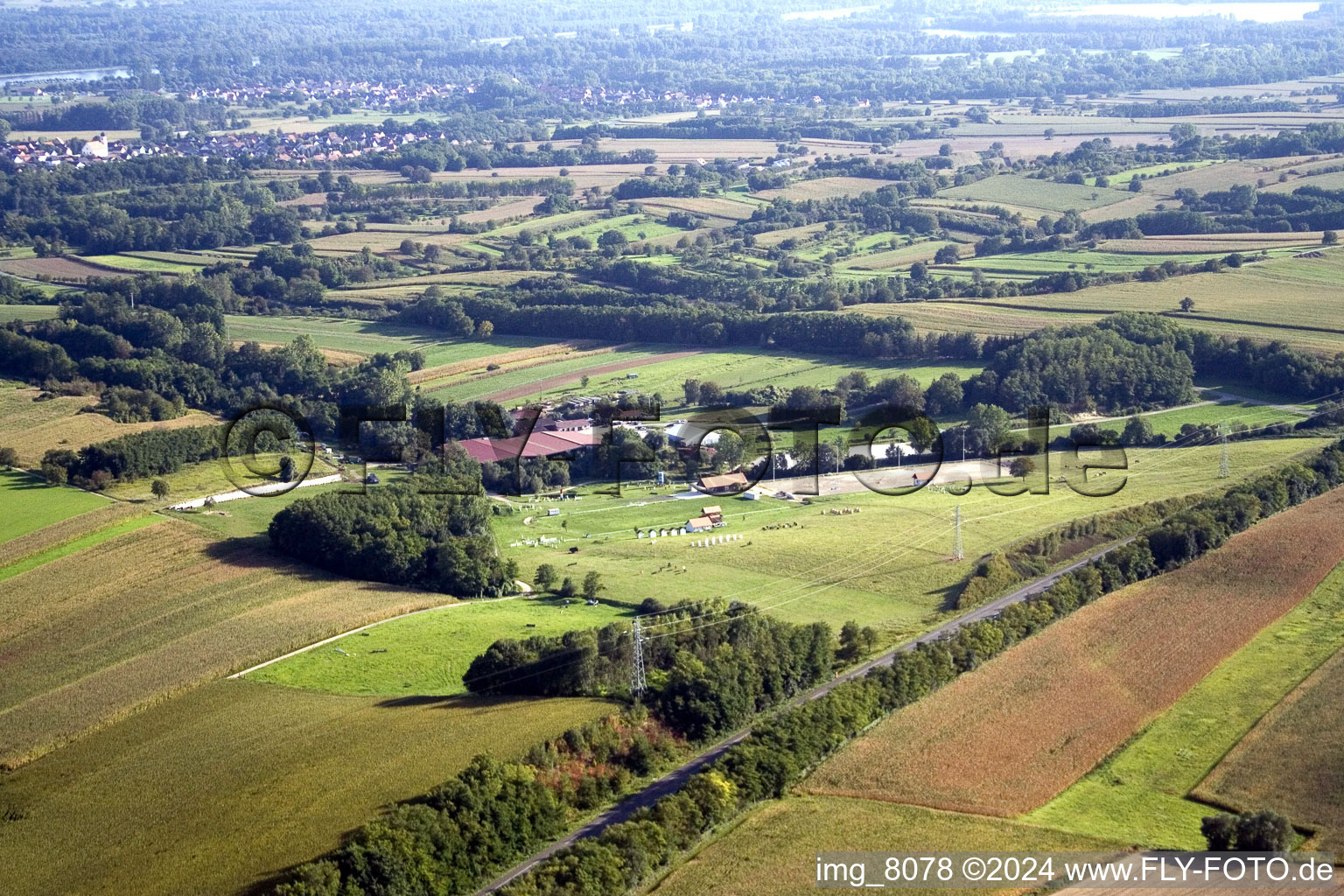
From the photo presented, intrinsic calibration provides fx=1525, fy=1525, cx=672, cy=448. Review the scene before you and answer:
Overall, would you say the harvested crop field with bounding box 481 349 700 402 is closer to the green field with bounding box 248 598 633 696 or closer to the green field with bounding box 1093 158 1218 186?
the green field with bounding box 248 598 633 696

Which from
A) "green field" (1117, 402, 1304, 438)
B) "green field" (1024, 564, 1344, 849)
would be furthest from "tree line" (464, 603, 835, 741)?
"green field" (1117, 402, 1304, 438)

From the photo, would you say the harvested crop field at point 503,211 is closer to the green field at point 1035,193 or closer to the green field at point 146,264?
the green field at point 146,264

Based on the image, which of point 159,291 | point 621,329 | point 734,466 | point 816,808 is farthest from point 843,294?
point 816,808

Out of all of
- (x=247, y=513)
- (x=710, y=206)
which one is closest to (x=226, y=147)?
(x=710, y=206)

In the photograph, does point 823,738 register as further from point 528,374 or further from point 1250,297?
point 1250,297

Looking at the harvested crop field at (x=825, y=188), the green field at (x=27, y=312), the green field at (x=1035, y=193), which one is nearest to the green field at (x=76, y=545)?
the green field at (x=27, y=312)
